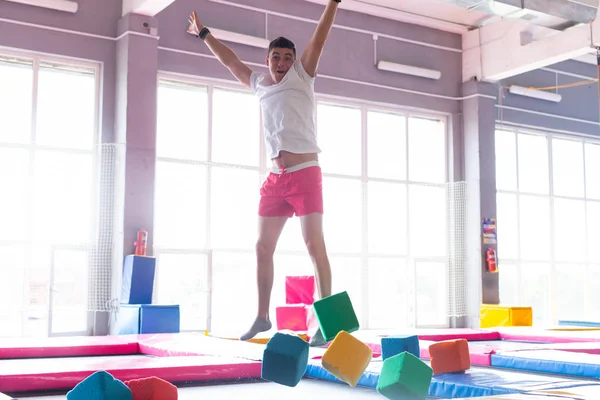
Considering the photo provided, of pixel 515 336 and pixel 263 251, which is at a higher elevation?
pixel 263 251

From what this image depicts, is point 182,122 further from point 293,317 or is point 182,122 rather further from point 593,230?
point 593,230

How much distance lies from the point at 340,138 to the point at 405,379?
8.68m

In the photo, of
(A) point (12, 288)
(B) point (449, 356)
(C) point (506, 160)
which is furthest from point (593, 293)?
(B) point (449, 356)

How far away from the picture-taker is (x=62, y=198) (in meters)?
8.87

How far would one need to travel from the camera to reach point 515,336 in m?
7.56

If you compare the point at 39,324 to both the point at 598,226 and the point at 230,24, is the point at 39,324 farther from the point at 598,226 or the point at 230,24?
the point at 598,226

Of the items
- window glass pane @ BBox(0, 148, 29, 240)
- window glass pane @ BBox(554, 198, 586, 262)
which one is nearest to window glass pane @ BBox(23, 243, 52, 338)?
window glass pane @ BBox(0, 148, 29, 240)

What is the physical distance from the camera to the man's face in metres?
3.12

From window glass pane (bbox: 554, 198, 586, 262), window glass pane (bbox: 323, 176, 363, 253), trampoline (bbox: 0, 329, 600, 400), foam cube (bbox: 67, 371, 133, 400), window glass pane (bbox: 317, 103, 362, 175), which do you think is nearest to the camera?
foam cube (bbox: 67, 371, 133, 400)

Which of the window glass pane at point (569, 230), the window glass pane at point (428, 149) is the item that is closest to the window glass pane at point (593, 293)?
the window glass pane at point (569, 230)

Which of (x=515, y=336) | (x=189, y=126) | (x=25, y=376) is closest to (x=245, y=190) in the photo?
(x=189, y=126)

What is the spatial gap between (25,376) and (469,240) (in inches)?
355

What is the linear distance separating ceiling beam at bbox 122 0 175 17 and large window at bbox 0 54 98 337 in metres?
0.91

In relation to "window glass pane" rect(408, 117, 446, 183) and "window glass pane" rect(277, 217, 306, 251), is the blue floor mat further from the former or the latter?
"window glass pane" rect(277, 217, 306, 251)
